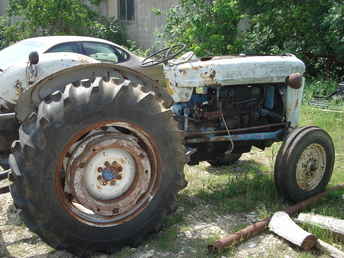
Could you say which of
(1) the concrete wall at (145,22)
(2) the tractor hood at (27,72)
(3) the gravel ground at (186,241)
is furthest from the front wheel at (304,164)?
(1) the concrete wall at (145,22)

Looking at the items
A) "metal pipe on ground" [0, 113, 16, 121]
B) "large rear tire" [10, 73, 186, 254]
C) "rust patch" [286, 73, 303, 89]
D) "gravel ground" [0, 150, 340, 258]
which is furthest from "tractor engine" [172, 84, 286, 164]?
"metal pipe on ground" [0, 113, 16, 121]

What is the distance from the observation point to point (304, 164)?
4.31 metres

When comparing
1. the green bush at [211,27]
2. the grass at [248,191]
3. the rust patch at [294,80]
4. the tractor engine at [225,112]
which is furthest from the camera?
the green bush at [211,27]

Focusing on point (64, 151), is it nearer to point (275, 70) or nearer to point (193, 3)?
point (275, 70)

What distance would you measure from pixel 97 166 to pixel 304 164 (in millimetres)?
2141

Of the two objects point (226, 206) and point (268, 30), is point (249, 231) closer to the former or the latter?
point (226, 206)

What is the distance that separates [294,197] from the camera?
424 centimetres

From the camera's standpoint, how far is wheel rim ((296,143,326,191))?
14.1ft

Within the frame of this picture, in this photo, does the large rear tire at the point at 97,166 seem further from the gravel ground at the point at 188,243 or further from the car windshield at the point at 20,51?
the car windshield at the point at 20,51

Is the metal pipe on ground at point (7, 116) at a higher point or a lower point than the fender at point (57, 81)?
lower

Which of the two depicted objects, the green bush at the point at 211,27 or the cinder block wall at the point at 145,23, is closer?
the green bush at the point at 211,27

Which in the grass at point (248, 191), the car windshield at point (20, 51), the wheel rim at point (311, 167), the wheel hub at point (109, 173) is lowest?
the grass at point (248, 191)

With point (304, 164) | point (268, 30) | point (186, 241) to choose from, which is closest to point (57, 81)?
point (186, 241)

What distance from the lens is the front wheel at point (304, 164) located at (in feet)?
13.7
